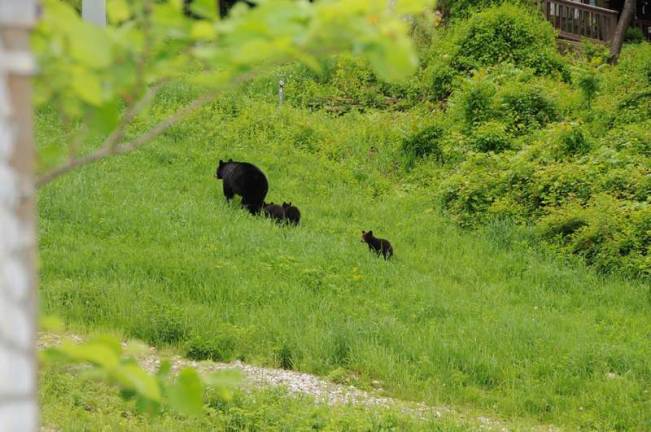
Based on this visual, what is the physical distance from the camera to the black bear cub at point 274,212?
1480 cm

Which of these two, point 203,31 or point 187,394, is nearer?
point 203,31

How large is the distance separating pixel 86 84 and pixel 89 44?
152 mm

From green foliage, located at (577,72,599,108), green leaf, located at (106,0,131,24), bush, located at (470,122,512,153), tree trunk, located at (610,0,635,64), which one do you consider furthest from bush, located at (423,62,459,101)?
green leaf, located at (106,0,131,24)

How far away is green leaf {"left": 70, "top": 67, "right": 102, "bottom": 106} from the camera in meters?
2.06

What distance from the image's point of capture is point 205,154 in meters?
18.6

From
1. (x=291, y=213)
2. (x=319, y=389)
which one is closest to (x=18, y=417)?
(x=319, y=389)

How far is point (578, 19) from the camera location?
104ft

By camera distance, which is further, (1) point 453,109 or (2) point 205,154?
(1) point 453,109

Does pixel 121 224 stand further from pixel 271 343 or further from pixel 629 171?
pixel 629 171

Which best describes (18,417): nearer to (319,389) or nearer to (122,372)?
(122,372)

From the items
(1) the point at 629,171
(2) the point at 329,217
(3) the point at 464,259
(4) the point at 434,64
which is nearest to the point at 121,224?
(2) the point at 329,217

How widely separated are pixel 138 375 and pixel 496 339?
8472 millimetres

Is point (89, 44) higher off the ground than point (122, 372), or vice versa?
point (89, 44)

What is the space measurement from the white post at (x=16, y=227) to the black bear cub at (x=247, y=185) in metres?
13.5
